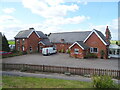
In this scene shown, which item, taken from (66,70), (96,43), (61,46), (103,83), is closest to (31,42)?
(61,46)

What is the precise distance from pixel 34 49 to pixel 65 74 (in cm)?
2640

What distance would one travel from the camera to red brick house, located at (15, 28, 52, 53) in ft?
126

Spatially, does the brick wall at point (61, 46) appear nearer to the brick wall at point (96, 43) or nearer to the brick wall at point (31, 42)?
the brick wall at point (31, 42)

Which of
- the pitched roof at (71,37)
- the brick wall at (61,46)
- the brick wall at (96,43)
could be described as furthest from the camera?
the brick wall at (61,46)

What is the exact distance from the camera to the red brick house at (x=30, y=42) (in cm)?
3838

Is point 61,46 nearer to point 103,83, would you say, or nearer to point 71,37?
point 71,37

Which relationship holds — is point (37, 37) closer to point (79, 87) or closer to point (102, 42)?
point (102, 42)

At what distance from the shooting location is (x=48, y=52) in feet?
113

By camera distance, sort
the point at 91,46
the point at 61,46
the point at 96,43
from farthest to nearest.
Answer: the point at 61,46 → the point at 91,46 → the point at 96,43

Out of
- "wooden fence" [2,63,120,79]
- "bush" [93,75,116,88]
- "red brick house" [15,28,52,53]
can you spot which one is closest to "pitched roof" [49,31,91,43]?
"red brick house" [15,28,52,53]

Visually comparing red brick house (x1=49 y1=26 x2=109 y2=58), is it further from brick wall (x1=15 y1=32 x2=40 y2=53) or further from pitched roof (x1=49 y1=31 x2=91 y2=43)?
brick wall (x1=15 y1=32 x2=40 y2=53)

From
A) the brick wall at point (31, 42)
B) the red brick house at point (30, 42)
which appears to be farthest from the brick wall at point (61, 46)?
the brick wall at point (31, 42)

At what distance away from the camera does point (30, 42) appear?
127ft

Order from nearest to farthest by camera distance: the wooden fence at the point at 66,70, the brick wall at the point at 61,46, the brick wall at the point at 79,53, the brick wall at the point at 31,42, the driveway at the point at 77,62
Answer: the wooden fence at the point at 66,70 → the driveway at the point at 77,62 → the brick wall at the point at 79,53 → the brick wall at the point at 31,42 → the brick wall at the point at 61,46
